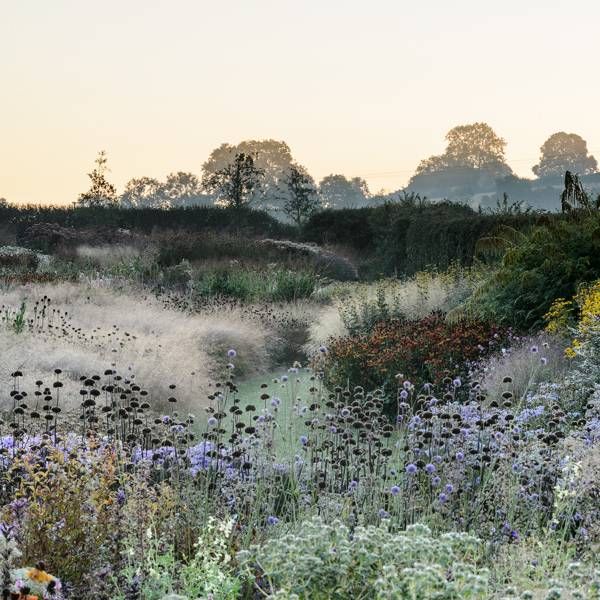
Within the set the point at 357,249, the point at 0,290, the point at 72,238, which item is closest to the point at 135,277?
the point at 0,290

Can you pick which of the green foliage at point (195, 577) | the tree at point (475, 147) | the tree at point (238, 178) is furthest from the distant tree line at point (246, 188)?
the green foliage at point (195, 577)

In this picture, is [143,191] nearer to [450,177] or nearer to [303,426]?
[450,177]

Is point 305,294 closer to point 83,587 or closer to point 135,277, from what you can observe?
point 135,277

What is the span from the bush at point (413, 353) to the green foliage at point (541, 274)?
700 mm

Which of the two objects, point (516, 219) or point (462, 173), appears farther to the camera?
point (462, 173)

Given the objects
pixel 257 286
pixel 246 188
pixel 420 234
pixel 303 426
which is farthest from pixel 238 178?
pixel 303 426

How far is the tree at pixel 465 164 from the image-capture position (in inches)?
3105

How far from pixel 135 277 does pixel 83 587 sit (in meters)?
15.0

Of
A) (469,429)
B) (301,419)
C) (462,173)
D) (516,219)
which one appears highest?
(462,173)

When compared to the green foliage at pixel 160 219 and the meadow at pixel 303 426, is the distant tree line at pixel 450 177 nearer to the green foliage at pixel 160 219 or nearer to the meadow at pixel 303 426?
the green foliage at pixel 160 219

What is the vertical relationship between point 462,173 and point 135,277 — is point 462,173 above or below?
above

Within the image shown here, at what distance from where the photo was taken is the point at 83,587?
11.3 feet

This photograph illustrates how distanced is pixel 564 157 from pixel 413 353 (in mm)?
82851

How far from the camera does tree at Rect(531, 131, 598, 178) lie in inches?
3349
